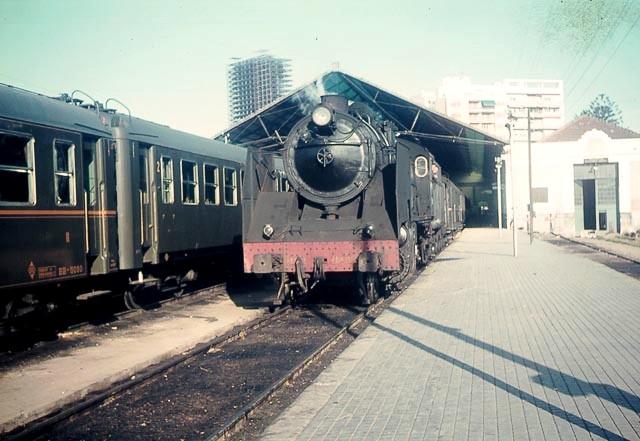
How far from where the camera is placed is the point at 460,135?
1034 inches

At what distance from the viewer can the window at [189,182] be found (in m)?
12.9

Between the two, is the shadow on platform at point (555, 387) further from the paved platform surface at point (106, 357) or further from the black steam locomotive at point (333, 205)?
the paved platform surface at point (106, 357)

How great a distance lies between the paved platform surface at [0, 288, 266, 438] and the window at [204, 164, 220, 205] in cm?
272

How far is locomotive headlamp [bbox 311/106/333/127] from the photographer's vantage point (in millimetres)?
Result: 10594

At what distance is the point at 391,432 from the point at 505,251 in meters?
21.0

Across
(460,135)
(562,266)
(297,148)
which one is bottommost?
(562,266)

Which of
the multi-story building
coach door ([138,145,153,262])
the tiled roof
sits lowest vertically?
coach door ([138,145,153,262])

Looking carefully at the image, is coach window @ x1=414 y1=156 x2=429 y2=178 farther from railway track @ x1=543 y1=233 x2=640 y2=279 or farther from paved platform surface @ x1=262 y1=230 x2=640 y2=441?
railway track @ x1=543 y1=233 x2=640 y2=279

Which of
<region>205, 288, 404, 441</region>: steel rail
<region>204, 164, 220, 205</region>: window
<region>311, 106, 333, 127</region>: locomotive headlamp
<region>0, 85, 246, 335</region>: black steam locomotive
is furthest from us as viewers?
<region>204, 164, 220, 205</region>: window

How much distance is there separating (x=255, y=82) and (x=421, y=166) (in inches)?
4496

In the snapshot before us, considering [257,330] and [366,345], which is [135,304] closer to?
[257,330]

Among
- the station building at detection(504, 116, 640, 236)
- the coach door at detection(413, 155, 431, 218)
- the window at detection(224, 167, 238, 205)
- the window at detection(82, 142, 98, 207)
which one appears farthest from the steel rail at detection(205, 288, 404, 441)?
the station building at detection(504, 116, 640, 236)

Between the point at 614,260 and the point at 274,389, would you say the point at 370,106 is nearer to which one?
the point at 614,260

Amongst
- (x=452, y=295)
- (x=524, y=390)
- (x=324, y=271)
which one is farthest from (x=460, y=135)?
(x=524, y=390)
